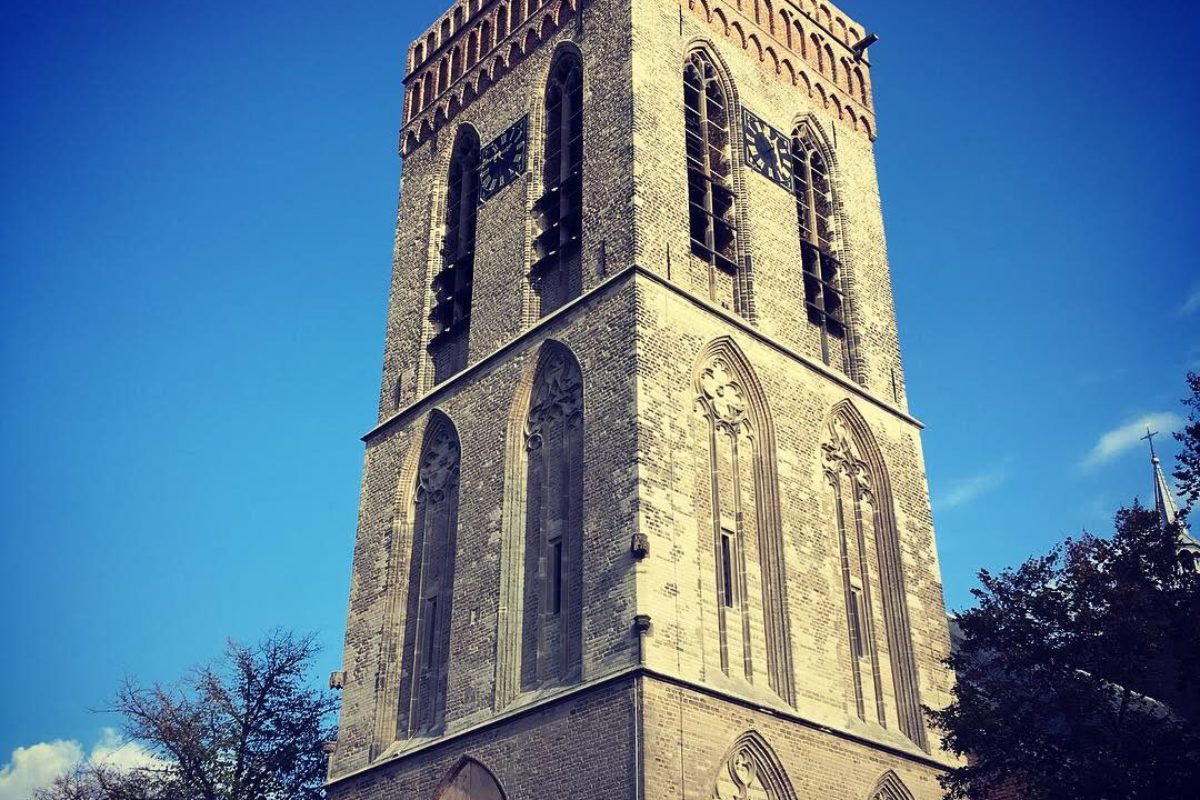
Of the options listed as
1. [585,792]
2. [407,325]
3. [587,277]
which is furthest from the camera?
[407,325]

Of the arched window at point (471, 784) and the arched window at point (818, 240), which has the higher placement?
the arched window at point (818, 240)

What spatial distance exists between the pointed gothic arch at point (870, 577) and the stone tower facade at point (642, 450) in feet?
0.18

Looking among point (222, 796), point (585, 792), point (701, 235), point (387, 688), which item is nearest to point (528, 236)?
point (701, 235)

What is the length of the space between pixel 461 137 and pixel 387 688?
40.4 feet

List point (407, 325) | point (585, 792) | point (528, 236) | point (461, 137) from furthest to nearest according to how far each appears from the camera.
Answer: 1. point (461, 137)
2. point (407, 325)
3. point (528, 236)
4. point (585, 792)

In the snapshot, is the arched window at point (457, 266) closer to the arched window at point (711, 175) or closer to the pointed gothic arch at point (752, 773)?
the arched window at point (711, 175)

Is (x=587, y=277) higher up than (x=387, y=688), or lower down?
higher up

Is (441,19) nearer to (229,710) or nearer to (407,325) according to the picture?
(407,325)

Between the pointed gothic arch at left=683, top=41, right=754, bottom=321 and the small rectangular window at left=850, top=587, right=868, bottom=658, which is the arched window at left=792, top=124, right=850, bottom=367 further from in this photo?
the small rectangular window at left=850, top=587, right=868, bottom=658

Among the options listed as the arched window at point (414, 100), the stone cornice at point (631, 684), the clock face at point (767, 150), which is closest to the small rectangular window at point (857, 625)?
the stone cornice at point (631, 684)

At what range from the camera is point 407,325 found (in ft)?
87.1

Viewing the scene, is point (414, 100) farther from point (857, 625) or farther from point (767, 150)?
point (857, 625)

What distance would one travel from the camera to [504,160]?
2625 centimetres

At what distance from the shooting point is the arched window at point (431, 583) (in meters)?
21.8
